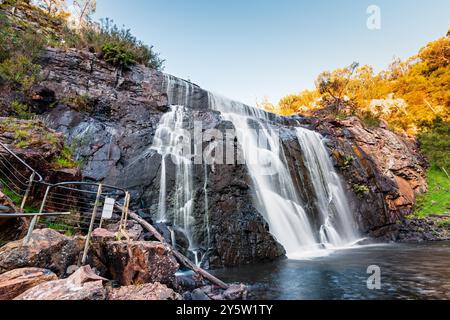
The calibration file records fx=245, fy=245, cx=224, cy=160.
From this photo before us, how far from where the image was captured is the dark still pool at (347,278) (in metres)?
4.86

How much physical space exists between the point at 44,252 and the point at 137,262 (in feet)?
4.30

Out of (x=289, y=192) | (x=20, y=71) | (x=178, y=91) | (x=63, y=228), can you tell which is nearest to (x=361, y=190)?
(x=289, y=192)

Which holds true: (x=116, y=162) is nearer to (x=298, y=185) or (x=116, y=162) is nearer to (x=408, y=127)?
(x=298, y=185)

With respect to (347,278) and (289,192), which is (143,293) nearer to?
(347,278)

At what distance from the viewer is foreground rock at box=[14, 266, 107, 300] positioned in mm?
2607

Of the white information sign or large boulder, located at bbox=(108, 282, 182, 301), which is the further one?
the white information sign

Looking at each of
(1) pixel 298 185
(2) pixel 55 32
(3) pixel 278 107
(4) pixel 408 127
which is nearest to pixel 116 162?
(1) pixel 298 185

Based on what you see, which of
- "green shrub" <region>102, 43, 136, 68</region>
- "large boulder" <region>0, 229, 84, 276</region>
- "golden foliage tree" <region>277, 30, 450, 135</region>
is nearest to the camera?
"large boulder" <region>0, 229, 84, 276</region>

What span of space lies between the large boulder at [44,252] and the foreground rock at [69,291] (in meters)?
0.87

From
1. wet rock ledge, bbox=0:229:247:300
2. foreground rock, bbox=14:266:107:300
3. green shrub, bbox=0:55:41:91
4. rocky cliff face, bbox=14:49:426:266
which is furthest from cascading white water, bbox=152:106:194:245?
green shrub, bbox=0:55:41:91

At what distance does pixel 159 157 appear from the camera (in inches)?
354

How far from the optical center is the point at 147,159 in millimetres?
8875

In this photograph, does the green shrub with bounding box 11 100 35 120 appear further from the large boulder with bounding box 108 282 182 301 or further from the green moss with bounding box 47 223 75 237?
the large boulder with bounding box 108 282 182 301

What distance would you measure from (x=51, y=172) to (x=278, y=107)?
4867cm
